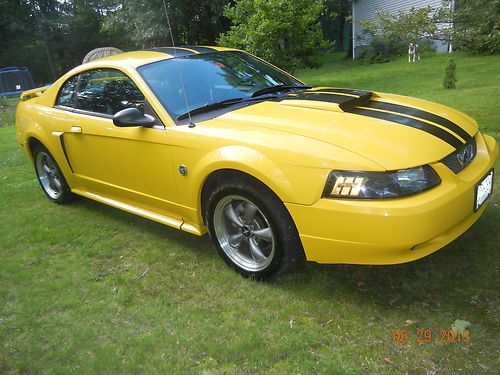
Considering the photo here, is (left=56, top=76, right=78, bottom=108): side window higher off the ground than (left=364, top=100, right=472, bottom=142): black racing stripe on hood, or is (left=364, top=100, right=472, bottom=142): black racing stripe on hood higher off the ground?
(left=56, top=76, right=78, bottom=108): side window

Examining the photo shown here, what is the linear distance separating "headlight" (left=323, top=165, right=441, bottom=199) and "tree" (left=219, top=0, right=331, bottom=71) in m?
8.91

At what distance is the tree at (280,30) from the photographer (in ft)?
35.2

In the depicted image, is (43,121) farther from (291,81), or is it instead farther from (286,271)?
(286,271)

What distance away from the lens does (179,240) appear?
3.75 m

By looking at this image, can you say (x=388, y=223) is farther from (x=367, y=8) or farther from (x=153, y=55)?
(x=367, y=8)

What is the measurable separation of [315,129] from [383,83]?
12.2 meters

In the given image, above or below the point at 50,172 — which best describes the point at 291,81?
above

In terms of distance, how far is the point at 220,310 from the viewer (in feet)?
9.05

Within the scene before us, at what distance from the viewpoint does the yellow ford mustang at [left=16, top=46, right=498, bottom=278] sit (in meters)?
2.39

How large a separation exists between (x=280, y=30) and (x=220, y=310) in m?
9.48

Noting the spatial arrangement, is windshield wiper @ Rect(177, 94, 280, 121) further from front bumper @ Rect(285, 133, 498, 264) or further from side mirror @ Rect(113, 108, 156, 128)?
front bumper @ Rect(285, 133, 498, 264)

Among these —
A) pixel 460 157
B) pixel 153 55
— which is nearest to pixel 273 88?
pixel 153 55

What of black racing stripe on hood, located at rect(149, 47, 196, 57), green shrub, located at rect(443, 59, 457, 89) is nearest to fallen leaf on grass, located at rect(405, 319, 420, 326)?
black racing stripe on hood, located at rect(149, 47, 196, 57)

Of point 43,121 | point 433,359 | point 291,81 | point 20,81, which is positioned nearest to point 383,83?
point 291,81
